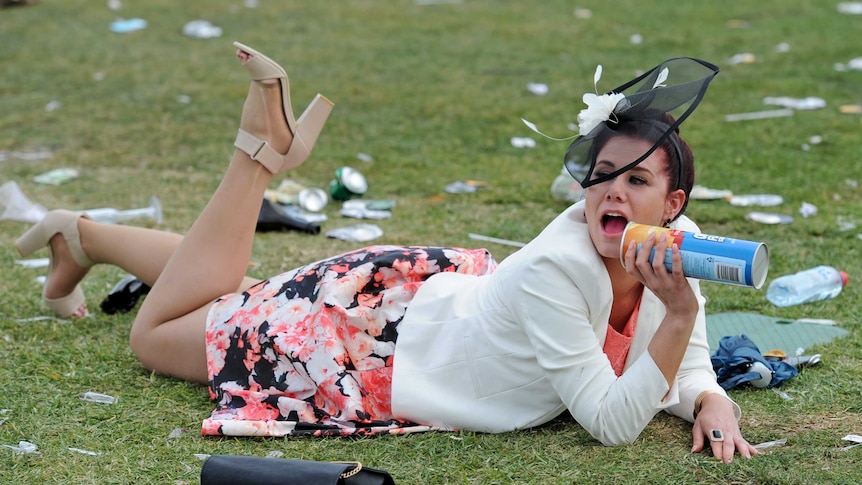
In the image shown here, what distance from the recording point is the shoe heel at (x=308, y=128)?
156 inches

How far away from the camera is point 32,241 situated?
4.25 meters

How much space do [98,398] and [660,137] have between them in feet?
7.18

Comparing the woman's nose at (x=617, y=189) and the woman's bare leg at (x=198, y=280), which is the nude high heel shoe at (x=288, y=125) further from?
the woman's nose at (x=617, y=189)

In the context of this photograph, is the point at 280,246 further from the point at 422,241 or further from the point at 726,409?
the point at 726,409

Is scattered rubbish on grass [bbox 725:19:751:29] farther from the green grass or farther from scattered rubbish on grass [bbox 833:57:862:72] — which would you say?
scattered rubbish on grass [bbox 833:57:862:72]

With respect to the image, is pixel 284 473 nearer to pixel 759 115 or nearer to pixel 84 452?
pixel 84 452

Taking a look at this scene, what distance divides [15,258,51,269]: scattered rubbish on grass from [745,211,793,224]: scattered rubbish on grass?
392cm

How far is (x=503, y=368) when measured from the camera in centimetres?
313

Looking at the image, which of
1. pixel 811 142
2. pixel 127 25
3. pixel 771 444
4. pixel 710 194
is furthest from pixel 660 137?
pixel 127 25

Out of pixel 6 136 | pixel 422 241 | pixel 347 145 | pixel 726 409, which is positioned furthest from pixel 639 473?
pixel 6 136

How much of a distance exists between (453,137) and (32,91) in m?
4.16

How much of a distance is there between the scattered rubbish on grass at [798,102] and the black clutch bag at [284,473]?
21.8 ft

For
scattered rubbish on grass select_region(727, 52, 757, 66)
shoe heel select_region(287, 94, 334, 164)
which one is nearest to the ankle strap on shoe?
shoe heel select_region(287, 94, 334, 164)

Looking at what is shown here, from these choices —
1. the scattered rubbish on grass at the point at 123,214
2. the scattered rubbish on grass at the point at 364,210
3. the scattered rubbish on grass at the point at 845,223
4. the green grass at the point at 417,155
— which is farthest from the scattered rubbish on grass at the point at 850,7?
the scattered rubbish on grass at the point at 123,214
